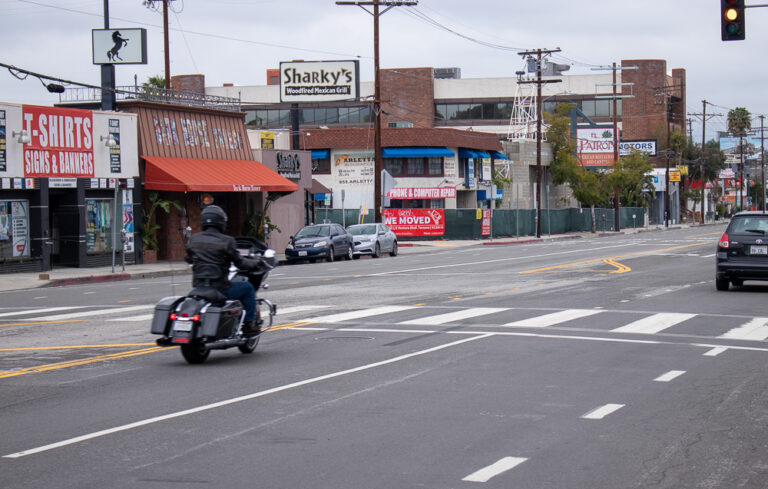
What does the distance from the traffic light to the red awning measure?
21.0 meters

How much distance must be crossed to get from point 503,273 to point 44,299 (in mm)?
12288

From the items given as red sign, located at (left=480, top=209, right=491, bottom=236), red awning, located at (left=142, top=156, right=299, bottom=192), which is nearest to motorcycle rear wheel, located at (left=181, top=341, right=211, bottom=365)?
red awning, located at (left=142, top=156, right=299, bottom=192)

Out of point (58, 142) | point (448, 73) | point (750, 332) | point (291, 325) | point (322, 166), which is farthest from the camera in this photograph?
point (448, 73)

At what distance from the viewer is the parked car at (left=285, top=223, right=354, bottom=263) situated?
37.8 metres

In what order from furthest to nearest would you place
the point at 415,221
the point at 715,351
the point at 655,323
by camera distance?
the point at 415,221, the point at 655,323, the point at 715,351

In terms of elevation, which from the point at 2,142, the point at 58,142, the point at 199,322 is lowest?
the point at 199,322

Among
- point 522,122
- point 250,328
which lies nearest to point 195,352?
point 250,328

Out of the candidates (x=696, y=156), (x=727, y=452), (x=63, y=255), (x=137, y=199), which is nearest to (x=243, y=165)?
(x=137, y=199)

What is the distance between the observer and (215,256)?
1138 centimetres

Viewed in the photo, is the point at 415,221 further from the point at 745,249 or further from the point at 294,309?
the point at 294,309

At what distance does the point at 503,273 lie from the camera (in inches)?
1077

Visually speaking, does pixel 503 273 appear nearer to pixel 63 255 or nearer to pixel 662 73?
pixel 63 255

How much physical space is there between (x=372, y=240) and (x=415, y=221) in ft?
55.9

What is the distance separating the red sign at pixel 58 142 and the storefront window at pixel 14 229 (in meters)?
1.10
